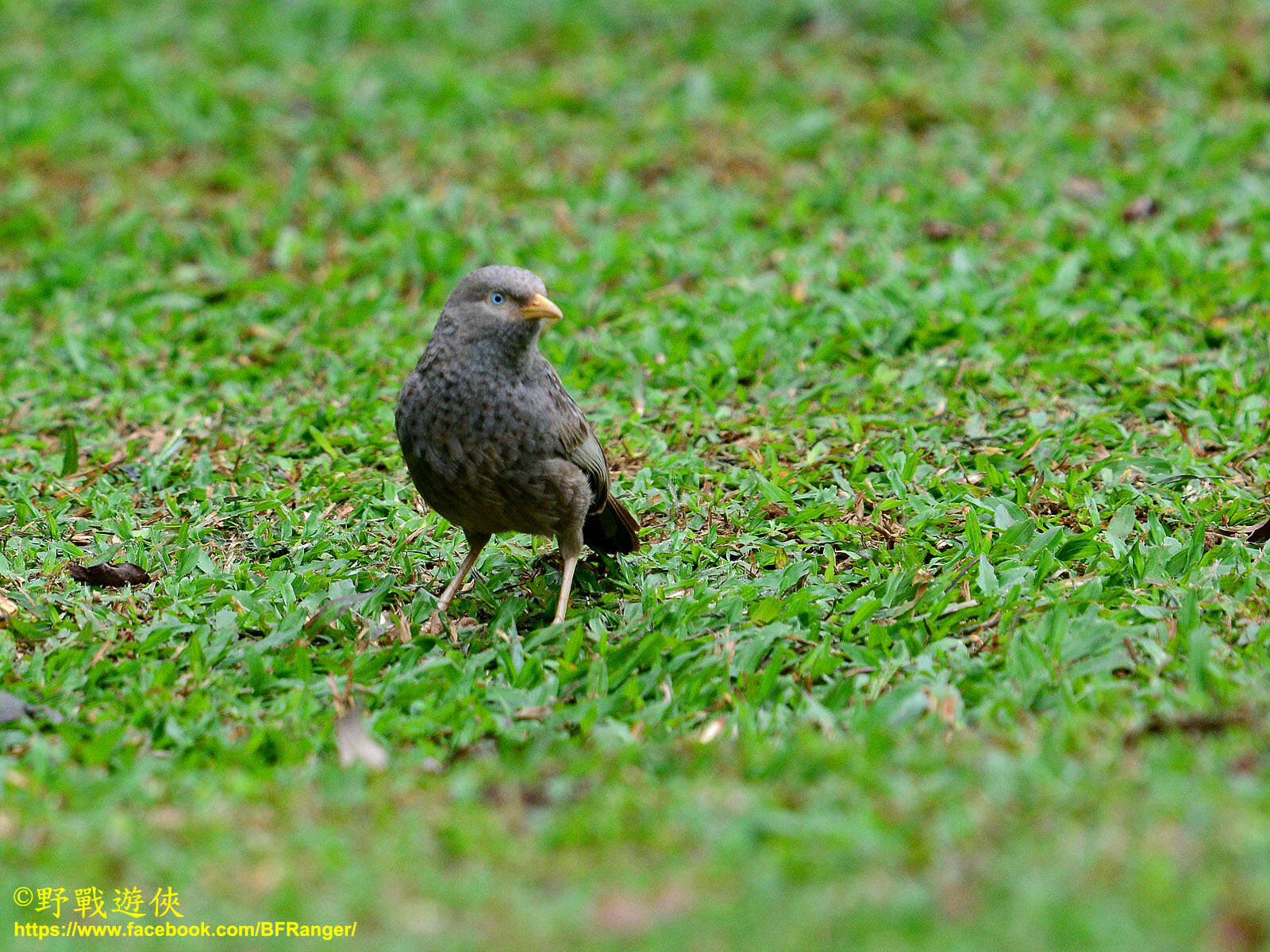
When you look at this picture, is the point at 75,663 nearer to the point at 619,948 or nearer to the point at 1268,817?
the point at 619,948

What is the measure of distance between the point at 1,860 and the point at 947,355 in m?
4.94

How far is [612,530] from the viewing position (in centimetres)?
527

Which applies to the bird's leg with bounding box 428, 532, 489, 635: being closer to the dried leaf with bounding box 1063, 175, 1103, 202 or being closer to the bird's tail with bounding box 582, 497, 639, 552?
the bird's tail with bounding box 582, 497, 639, 552

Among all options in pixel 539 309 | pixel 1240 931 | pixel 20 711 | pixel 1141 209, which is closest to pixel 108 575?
pixel 20 711

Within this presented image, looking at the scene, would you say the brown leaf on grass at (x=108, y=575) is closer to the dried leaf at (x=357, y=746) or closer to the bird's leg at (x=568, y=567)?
the dried leaf at (x=357, y=746)

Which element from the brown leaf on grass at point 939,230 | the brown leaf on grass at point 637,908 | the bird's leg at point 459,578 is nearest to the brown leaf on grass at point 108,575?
the bird's leg at point 459,578

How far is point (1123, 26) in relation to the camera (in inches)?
400

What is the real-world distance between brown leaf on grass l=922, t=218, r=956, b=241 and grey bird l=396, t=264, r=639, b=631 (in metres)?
3.87

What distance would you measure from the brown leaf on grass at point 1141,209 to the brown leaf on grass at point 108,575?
231 inches

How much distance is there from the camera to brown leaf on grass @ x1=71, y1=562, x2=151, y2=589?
201 inches

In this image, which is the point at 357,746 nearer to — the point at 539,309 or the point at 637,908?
the point at 637,908

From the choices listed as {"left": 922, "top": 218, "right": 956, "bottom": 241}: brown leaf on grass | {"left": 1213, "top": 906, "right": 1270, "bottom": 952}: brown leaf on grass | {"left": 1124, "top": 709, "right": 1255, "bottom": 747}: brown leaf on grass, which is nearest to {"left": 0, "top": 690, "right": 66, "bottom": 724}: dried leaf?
{"left": 1124, "top": 709, "right": 1255, "bottom": 747}: brown leaf on grass

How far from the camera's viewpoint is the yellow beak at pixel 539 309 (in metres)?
4.73

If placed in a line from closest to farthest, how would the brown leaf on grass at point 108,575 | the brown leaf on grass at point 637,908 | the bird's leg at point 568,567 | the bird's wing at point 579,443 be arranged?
1. the brown leaf on grass at point 637,908
2. the bird's wing at point 579,443
3. the bird's leg at point 568,567
4. the brown leaf on grass at point 108,575
